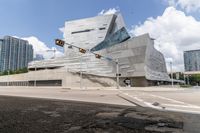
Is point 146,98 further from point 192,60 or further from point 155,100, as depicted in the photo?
A: point 192,60

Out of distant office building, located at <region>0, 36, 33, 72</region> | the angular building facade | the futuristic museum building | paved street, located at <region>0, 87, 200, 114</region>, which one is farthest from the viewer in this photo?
distant office building, located at <region>0, 36, 33, 72</region>

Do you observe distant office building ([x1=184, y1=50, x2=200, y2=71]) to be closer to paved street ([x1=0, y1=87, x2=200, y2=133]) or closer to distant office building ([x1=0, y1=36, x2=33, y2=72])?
distant office building ([x1=0, y1=36, x2=33, y2=72])

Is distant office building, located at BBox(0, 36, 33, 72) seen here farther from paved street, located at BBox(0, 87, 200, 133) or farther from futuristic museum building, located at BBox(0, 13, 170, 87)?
paved street, located at BBox(0, 87, 200, 133)

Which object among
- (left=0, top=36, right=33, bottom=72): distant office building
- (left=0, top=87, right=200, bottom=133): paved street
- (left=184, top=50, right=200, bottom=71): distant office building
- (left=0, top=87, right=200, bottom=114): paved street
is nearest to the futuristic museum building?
(left=0, top=36, right=33, bottom=72): distant office building

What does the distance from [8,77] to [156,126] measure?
3981 inches

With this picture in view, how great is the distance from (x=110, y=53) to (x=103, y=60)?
3898 mm

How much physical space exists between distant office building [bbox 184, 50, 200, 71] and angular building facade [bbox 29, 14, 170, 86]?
79704 mm

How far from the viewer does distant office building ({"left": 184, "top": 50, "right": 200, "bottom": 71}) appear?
164000mm

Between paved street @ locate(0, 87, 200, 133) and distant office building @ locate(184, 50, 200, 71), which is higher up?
distant office building @ locate(184, 50, 200, 71)

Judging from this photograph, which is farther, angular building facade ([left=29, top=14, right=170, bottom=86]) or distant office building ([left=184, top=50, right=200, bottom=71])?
distant office building ([left=184, top=50, right=200, bottom=71])

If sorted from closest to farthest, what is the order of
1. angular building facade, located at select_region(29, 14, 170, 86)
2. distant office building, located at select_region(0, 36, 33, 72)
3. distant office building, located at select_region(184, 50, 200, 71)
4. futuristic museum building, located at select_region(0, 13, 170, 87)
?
angular building facade, located at select_region(29, 14, 170, 86) → futuristic museum building, located at select_region(0, 13, 170, 87) → distant office building, located at select_region(0, 36, 33, 72) → distant office building, located at select_region(184, 50, 200, 71)

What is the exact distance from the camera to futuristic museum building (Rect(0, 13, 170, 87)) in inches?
2813

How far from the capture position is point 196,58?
167 meters

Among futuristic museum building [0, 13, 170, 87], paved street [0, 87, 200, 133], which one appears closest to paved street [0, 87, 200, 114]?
paved street [0, 87, 200, 133]
